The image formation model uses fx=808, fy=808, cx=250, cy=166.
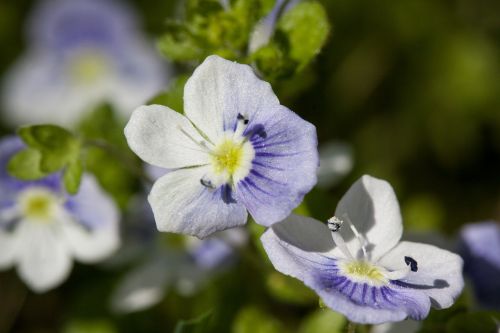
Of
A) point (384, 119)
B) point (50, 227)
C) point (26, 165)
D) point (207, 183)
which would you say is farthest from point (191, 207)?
point (384, 119)

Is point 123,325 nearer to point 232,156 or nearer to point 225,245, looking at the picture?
point 225,245

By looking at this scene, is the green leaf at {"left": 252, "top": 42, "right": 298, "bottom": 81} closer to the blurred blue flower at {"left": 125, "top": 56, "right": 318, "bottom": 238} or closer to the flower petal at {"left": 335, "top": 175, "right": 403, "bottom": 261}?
the blurred blue flower at {"left": 125, "top": 56, "right": 318, "bottom": 238}

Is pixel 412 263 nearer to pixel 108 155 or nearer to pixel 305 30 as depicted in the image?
pixel 305 30

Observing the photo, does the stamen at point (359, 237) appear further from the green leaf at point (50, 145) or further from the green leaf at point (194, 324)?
Result: the green leaf at point (50, 145)

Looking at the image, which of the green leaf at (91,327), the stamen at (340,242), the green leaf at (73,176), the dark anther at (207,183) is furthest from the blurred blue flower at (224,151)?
the green leaf at (91,327)

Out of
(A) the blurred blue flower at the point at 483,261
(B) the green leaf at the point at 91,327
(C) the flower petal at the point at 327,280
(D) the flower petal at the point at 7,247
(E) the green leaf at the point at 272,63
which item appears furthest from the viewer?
(B) the green leaf at the point at 91,327

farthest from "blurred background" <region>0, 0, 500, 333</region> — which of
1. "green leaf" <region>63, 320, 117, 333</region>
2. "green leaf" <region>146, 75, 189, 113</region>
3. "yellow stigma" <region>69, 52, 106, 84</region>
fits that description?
"green leaf" <region>146, 75, 189, 113</region>

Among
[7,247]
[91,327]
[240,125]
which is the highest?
[240,125]
